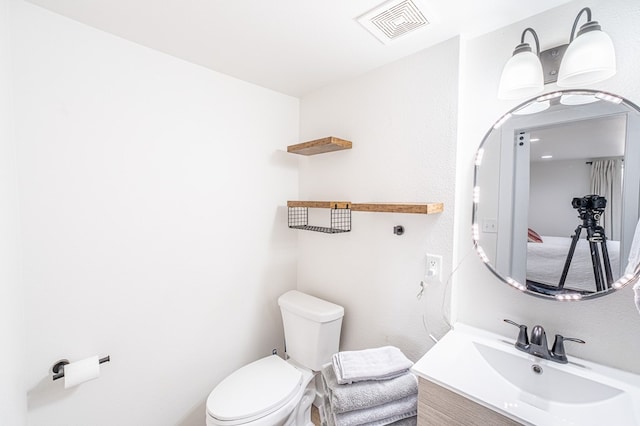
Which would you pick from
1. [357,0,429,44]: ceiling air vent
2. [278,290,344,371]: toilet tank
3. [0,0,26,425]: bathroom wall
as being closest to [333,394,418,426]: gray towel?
[278,290,344,371]: toilet tank

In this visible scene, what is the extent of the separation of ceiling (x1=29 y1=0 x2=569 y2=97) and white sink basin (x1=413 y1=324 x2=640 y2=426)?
1355mm

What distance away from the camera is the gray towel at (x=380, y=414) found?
0.97 metres

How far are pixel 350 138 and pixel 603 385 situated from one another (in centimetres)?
149

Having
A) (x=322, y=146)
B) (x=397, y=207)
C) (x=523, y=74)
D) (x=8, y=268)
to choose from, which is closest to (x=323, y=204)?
(x=322, y=146)

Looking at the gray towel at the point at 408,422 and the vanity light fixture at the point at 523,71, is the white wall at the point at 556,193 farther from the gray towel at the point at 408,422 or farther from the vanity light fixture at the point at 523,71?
the gray towel at the point at 408,422

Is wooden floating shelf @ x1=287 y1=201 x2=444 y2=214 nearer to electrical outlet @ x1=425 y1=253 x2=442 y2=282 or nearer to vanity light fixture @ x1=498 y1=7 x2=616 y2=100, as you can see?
electrical outlet @ x1=425 y1=253 x2=442 y2=282

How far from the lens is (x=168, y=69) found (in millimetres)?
1424

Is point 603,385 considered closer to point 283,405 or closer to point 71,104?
point 283,405

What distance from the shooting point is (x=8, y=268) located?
0.89 m

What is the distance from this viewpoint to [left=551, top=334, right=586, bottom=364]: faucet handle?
3.19 feet

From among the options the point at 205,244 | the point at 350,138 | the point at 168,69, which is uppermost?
the point at 168,69

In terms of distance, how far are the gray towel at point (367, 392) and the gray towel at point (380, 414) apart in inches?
0.9

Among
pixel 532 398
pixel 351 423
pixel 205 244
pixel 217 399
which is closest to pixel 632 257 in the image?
pixel 532 398

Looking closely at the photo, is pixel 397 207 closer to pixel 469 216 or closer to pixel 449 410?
pixel 469 216
